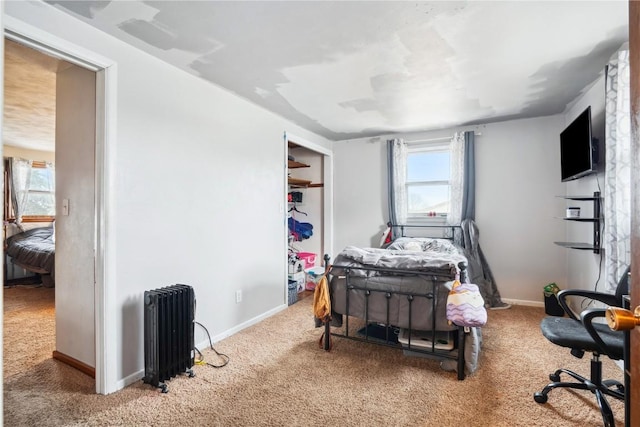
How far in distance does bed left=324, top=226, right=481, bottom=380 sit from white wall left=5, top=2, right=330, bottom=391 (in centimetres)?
107

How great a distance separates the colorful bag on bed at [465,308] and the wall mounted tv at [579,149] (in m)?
1.64

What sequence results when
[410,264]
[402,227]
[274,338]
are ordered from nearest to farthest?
[410,264], [274,338], [402,227]

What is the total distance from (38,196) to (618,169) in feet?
26.5

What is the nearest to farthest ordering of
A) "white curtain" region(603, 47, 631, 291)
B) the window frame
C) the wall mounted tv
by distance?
"white curtain" region(603, 47, 631, 291)
the wall mounted tv
the window frame

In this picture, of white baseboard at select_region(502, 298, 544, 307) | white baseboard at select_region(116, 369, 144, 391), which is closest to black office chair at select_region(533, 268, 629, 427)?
white baseboard at select_region(502, 298, 544, 307)

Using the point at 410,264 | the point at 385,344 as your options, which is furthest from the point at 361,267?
the point at 385,344

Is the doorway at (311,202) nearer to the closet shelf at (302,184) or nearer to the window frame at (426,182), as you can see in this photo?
the closet shelf at (302,184)

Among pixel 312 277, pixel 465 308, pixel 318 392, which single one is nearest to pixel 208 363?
pixel 318 392

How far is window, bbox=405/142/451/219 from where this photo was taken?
459 cm

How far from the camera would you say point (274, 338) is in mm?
3027

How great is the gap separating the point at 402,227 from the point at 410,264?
7.36 feet

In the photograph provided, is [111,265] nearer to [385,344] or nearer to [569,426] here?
[385,344]


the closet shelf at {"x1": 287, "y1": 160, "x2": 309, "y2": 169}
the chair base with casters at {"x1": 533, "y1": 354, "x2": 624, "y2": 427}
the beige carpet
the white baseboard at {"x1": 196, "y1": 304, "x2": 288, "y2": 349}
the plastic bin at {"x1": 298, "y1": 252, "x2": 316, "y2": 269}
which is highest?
the closet shelf at {"x1": 287, "y1": 160, "x2": 309, "y2": 169}

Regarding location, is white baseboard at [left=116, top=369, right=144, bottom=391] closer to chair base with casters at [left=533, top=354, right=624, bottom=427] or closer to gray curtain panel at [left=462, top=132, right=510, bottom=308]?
chair base with casters at [left=533, top=354, right=624, bottom=427]
